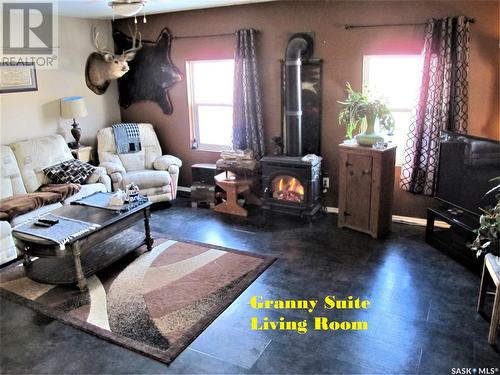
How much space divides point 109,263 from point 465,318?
282cm

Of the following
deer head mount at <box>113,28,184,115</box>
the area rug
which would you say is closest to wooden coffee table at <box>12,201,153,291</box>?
the area rug

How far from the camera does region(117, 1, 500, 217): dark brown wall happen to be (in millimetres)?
4020

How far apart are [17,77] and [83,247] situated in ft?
8.28

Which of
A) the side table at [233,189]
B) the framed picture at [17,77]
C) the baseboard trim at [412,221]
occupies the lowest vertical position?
the baseboard trim at [412,221]

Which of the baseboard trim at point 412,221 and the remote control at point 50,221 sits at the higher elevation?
the remote control at point 50,221

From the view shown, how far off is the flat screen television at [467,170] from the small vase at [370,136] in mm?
583

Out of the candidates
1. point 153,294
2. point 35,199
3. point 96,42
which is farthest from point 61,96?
point 153,294

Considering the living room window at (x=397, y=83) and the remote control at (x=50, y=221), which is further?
the living room window at (x=397, y=83)

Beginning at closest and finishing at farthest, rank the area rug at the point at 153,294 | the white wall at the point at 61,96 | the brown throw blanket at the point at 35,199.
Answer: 1. the area rug at the point at 153,294
2. the brown throw blanket at the point at 35,199
3. the white wall at the point at 61,96

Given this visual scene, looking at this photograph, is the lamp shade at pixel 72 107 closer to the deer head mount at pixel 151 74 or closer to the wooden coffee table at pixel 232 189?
the deer head mount at pixel 151 74

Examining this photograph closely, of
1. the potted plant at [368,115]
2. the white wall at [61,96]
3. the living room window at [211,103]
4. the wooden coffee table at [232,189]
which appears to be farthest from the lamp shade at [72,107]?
the potted plant at [368,115]

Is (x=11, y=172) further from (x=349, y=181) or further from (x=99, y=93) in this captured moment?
(x=349, y=181)

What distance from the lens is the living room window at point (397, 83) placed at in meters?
4.44

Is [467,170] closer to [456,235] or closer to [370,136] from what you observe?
[456,235]
